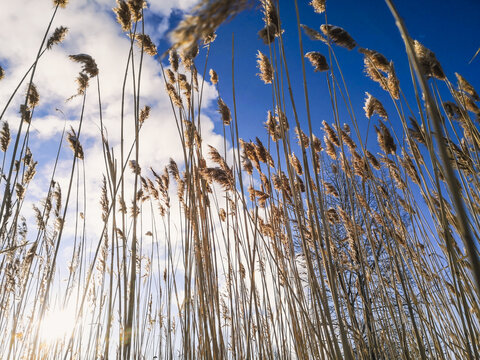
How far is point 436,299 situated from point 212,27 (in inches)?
121

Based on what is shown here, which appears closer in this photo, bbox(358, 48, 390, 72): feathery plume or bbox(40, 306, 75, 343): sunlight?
bbox(358, 48, 390, 72): feathery plume

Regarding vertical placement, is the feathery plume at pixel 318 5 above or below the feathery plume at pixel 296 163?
above

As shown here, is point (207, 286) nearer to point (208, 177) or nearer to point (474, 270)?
point (208, 177)

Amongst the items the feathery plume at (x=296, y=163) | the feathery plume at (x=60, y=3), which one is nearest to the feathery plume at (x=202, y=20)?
the feathery plume at (x=60, y=3)

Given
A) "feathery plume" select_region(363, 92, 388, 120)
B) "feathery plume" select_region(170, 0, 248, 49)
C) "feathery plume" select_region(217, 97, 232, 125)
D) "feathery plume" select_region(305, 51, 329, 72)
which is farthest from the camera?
"feathery plume" select_region(363, 92, 388, 120)

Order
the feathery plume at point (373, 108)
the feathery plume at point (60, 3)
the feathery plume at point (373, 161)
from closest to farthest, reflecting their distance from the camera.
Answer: the feathery plume at point (60, 3) < the feathery plume at point (373, 108) < the feathery plume at point (373, 161)

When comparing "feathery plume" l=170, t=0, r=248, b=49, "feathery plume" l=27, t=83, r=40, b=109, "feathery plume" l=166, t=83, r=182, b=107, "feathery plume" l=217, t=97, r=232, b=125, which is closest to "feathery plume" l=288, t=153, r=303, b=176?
"feathery plume" l=217, t=97, r=232, b=125

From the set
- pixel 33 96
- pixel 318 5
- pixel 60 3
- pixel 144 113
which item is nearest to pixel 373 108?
pixel 318 5

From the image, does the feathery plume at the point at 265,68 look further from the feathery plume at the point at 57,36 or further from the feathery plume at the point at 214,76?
the feathery plume at the point at 57,36

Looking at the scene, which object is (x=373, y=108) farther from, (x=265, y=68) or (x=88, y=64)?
(x=88, y=64)

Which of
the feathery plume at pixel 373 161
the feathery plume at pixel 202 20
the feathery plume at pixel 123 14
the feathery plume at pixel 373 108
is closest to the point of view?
the feathery plume at pixel 202 20

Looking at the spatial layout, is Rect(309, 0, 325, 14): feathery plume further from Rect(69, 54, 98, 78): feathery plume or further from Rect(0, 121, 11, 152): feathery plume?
Rect(0, 121, 11, 152): feathery plume

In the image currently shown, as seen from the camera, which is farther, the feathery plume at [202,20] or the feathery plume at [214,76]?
the feathery plume at [214,76]

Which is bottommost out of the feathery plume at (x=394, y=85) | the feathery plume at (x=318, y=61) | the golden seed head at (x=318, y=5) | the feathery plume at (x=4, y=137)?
the feathery plume at (x=394, y=85)
